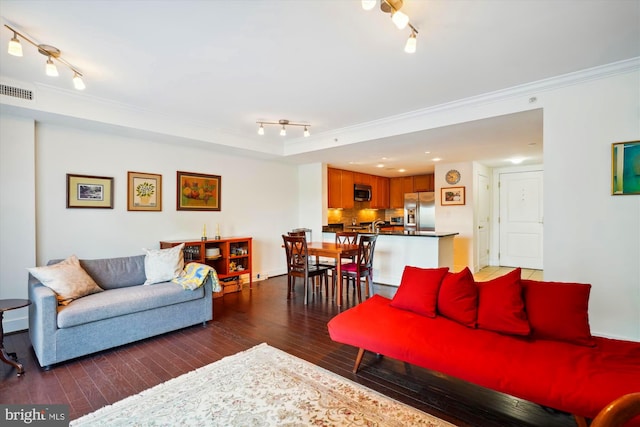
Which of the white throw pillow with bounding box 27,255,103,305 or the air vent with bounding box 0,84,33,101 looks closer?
the white throw pillow with bounding box 27,255,103,305

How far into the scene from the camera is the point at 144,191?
14.7 feet

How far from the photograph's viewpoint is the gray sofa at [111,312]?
8.58 feet

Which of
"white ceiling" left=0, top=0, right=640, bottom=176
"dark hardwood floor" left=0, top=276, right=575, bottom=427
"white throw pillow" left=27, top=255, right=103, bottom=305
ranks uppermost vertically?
"white ceiling" left=0, top=0, right=640, bottom=176

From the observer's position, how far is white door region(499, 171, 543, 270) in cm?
672

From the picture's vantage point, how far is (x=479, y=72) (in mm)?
2924

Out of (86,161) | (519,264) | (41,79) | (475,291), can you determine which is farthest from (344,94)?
(519,264)

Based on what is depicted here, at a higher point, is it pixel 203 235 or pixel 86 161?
pixel 86 161

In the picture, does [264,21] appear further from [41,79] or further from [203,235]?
[203,235]

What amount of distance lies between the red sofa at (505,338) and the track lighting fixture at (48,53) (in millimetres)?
3152

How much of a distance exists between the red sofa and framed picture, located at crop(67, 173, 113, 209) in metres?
3.57

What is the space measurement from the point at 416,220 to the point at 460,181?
1.64 metres

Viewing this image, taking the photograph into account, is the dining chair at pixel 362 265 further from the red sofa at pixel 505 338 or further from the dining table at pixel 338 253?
the red sofa at pixel 505 338

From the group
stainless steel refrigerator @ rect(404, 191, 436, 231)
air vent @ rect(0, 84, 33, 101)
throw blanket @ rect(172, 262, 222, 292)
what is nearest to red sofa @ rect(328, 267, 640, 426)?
throw blanket @ rect(172, 262, 222, 292)
